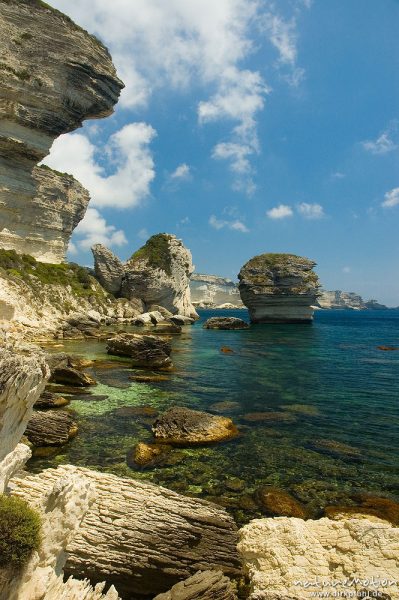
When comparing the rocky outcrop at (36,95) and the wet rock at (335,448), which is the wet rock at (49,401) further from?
the rocky outcrop at (36,95)

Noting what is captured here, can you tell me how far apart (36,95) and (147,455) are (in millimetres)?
Result: 58865

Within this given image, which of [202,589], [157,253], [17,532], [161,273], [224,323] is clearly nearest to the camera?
[17,532]

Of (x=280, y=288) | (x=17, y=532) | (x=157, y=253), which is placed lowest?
(x=17, y=532)

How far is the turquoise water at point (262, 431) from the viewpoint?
11.2 meters

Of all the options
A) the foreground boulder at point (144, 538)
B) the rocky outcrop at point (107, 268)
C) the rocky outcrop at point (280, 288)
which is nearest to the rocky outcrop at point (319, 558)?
the foreground boulder at point (144, 538)

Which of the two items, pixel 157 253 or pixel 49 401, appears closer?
pixel 49 401

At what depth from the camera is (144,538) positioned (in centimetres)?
711

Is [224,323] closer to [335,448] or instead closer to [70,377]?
[70,377]

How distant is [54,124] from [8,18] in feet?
54.8

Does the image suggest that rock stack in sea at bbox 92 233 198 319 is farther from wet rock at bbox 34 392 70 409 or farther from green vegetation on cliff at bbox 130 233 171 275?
wet rock at bbox 34 392 70 409

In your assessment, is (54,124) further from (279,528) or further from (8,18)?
(279,528)

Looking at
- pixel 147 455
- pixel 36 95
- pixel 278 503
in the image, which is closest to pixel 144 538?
pixel 278 503

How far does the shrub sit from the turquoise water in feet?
19.8

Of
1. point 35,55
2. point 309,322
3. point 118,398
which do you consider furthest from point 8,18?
point 309,322
